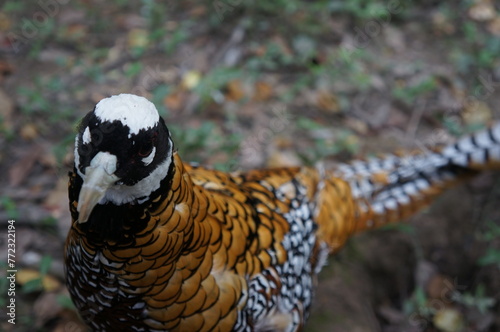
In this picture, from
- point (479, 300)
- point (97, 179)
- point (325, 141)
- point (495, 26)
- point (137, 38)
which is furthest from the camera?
point (495, 26)

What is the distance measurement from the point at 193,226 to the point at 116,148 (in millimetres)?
570

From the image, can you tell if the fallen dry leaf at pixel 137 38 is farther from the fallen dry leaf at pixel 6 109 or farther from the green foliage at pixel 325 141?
the green foliage at pixel 325 141

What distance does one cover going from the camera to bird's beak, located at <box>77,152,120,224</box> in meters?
1.76

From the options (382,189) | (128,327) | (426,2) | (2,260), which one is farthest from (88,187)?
(426,2)

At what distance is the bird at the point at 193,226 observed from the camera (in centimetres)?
182

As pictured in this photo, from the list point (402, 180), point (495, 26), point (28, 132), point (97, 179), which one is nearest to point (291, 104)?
point (402, 180)

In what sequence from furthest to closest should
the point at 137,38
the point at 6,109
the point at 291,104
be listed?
the point at 137,38
the point at 291,104
the point at 6,109

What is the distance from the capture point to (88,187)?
5.82 feet

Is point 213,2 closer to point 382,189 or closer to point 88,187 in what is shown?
point 382,189

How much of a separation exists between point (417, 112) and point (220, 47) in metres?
2.00

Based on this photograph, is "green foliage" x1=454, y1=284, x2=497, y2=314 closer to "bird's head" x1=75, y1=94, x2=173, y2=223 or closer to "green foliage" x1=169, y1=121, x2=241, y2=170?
"green foliage" x1=169, y1=121, x2=241, y2=170

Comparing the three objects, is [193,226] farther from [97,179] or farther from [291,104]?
[291,104]

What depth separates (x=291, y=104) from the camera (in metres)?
5.07

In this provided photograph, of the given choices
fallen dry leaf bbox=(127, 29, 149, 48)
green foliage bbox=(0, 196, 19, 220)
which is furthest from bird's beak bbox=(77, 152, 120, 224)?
fallen dry leaf bbox=(127, 29, 149, 48)
